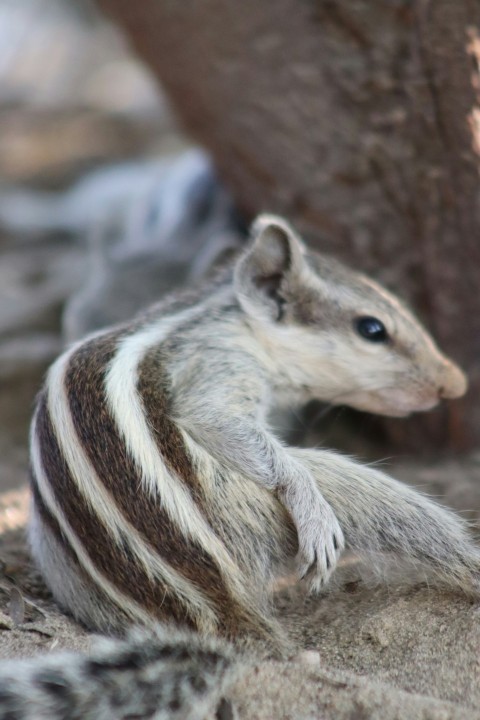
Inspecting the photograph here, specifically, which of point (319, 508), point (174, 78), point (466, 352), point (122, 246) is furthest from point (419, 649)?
point (122, 246)

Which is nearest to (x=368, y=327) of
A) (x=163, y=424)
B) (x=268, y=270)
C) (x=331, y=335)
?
(x=331, y=335)

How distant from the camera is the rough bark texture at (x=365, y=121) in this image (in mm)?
3277

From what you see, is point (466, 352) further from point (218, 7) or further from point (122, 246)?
point (122, 246)

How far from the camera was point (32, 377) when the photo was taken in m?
4.43

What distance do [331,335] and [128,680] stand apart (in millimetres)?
1465

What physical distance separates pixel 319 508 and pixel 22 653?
884 mm

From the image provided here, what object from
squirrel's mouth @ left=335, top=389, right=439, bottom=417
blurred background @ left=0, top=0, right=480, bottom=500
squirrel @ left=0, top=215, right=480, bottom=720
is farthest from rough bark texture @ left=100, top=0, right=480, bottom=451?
squirrel @ left=0, top=215, right=480, bottom=720

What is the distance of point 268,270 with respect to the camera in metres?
3.04

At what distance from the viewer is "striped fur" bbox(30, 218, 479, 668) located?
2.17 metres

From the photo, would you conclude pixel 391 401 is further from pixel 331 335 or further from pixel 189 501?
pixel 189 501

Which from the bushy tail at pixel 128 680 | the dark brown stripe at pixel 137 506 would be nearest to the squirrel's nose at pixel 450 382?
the dark brown stripe at pixel 137 506

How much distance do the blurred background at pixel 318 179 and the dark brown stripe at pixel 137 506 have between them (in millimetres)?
1225

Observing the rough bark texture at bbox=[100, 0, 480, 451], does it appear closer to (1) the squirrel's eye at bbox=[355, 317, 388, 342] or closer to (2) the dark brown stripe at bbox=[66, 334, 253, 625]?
(1) the squirrel's eye at bbox=[355, 317, 388, 342]

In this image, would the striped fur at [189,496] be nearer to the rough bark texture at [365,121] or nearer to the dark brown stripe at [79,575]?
the dark brown stripe at [79,575]
